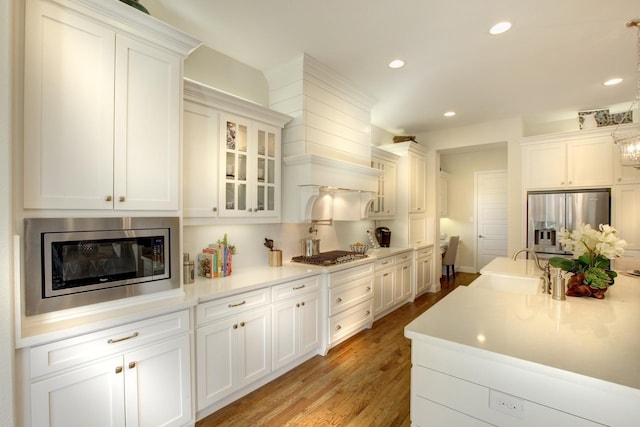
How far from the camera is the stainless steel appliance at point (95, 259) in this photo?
1.45 m

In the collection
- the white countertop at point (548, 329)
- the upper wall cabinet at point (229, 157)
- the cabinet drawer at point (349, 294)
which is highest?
the upper wall cabinet at point (229, 157)

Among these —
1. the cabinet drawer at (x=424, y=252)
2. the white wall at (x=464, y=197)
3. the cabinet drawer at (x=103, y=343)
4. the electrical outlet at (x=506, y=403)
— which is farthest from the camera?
the white wall at (x=464, y=197)

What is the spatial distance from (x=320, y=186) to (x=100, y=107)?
1.85m

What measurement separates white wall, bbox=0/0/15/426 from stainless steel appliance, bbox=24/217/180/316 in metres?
0.13

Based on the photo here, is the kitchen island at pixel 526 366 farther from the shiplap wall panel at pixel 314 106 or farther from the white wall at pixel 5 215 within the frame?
the shiplap wall panel at pixel 314 106

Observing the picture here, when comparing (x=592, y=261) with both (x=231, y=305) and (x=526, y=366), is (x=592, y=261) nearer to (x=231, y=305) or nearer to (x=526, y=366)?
(x=526, y=366)

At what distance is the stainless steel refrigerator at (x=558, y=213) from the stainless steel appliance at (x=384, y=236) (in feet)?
6.68

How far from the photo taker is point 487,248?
6.65 metres

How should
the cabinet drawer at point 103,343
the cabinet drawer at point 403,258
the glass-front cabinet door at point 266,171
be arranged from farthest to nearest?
Result: the cabinet drawer at point 403,258, the glass-front cabinet door at point 266,171, the cabinet drawer at point 103,343

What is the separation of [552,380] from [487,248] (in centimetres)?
634

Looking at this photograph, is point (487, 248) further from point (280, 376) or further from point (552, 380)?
point (552, 380)

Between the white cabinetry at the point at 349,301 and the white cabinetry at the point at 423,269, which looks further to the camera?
the white cabinetry at the point at 423,269

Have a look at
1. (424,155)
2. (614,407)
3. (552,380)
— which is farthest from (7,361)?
(424,155)

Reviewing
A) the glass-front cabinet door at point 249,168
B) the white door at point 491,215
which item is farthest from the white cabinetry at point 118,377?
the white door at point 491,215
